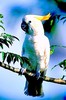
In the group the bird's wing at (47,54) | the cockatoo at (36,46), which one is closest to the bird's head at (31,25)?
the cockatoo at (36,46)

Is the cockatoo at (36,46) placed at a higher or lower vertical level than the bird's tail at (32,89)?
higher

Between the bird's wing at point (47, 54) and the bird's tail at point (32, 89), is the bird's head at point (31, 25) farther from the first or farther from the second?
the bird's tail at point (32, 89)

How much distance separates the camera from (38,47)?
1.94 m

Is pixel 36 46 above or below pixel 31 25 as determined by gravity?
below

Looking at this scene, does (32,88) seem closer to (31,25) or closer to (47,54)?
(47,54)

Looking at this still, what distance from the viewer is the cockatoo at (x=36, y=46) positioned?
1.92m

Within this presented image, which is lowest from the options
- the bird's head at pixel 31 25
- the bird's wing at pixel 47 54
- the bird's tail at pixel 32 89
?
the bird's tail at pixel 32 89

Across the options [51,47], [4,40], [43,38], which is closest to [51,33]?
[43,38]

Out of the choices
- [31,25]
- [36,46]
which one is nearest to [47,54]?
[36,46]

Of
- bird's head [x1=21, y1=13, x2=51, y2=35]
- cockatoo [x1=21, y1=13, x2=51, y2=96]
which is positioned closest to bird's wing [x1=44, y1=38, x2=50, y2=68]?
cockatoo [x1=21, y1=13, x2=51, y2=96]

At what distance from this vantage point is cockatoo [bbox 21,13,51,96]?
6.29 feet

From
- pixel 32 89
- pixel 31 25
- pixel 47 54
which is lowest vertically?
pixel 32 89

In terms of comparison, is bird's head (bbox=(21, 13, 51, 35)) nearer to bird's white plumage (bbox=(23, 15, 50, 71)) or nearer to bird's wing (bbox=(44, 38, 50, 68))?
bird's white plumage (bbox=(23, 15, 50, 71))

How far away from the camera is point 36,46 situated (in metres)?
1.93
